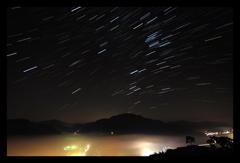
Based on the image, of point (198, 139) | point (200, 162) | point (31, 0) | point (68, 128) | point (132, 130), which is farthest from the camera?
point (132, 130)

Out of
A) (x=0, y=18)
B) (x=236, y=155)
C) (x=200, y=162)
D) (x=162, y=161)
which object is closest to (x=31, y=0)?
(x=0, y=18)

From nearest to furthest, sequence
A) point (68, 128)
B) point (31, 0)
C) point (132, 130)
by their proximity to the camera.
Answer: point (31, 0) → point (68, 128) → point (132, 130)

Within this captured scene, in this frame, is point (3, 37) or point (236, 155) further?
point (3, 37)

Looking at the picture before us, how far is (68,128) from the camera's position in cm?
1193

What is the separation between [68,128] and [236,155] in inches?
470

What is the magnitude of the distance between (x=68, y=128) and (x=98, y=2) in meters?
11.6

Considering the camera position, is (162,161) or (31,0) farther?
(31,0)

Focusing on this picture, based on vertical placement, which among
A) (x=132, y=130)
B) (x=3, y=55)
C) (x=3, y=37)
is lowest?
(x=132, y=130)

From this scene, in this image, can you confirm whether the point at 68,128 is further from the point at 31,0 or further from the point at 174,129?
the point at 31,0

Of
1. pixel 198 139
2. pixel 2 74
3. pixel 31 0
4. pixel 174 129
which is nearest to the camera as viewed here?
pixel 31 0

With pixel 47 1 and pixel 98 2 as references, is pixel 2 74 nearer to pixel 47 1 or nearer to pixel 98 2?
pixel 47 1

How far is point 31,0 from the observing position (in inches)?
110

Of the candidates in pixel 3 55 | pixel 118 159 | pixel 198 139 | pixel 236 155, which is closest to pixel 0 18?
pixel 3 55

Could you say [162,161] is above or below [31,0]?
below
